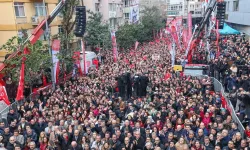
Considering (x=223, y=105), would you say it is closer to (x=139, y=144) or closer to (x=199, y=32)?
(x=139, y=144)

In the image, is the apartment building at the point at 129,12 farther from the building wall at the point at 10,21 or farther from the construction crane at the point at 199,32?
the building wall at the point at 10,21

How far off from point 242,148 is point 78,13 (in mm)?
10176

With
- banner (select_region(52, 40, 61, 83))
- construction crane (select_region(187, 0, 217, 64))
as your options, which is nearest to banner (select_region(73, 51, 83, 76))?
banner (select_region(52, 40, 61, 83))

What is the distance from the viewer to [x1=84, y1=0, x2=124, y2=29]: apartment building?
1444 inches

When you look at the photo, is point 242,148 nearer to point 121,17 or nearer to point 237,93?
point 237,93

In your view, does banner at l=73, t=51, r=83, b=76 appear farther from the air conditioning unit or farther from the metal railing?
the metal railing

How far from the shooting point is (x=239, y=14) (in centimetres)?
3978

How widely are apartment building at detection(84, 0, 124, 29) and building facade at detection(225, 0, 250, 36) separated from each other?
15.9 m

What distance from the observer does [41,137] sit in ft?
31.7

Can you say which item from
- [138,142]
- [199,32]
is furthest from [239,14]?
[138,142]

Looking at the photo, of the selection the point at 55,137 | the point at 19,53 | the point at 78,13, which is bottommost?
the point at 55,137

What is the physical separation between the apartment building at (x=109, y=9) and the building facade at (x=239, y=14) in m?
15.9

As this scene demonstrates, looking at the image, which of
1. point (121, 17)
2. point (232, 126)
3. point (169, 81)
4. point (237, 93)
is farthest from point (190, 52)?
point (121, 17)

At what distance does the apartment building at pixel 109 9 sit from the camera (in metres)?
36.7
